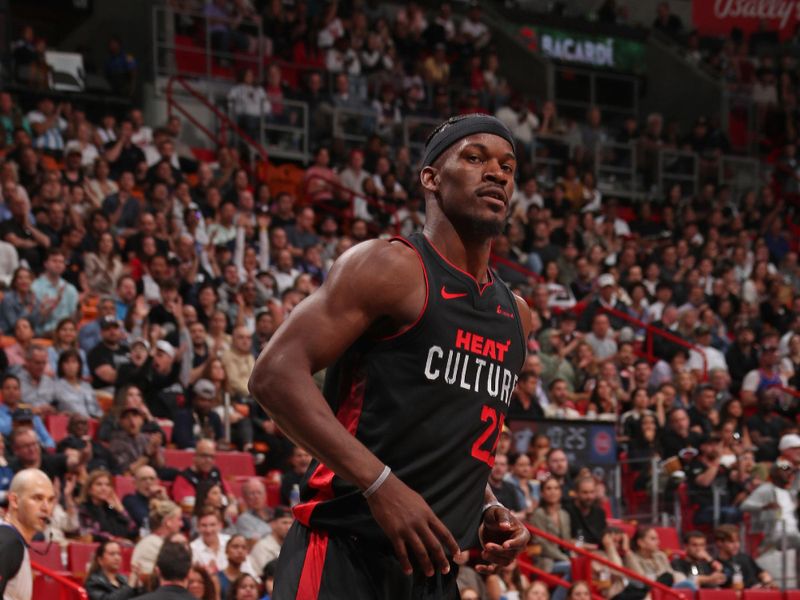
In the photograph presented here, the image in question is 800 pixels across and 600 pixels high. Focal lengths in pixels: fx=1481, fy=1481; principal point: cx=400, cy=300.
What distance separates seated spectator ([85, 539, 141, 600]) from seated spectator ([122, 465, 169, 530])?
1092 millimetres

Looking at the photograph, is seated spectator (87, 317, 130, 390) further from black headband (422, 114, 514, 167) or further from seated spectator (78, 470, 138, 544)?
black headband (422, 114, 514, 167)

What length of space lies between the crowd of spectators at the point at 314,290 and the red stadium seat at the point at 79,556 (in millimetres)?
233

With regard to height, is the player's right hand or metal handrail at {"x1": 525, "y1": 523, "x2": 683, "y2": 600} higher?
the player's right hand

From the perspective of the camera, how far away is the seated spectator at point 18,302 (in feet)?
40.5

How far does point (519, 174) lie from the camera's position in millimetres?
20281

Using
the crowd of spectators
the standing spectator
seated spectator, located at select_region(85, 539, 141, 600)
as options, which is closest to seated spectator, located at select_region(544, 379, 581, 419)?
the crowd of spectators

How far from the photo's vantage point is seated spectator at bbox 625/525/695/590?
1198 centimetres

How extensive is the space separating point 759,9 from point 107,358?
47.1ft

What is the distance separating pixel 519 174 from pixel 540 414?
7107mm

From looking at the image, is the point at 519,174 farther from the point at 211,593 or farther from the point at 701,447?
the point at 211,593

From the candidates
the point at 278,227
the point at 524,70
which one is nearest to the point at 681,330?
the point at 278,227

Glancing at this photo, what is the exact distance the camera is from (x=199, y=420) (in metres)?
12.6

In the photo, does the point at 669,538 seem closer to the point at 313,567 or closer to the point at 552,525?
the point at 552,525

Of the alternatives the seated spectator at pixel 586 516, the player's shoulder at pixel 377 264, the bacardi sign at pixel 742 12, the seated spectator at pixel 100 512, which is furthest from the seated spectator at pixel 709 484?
the bacardi sign at pixel 742 12
